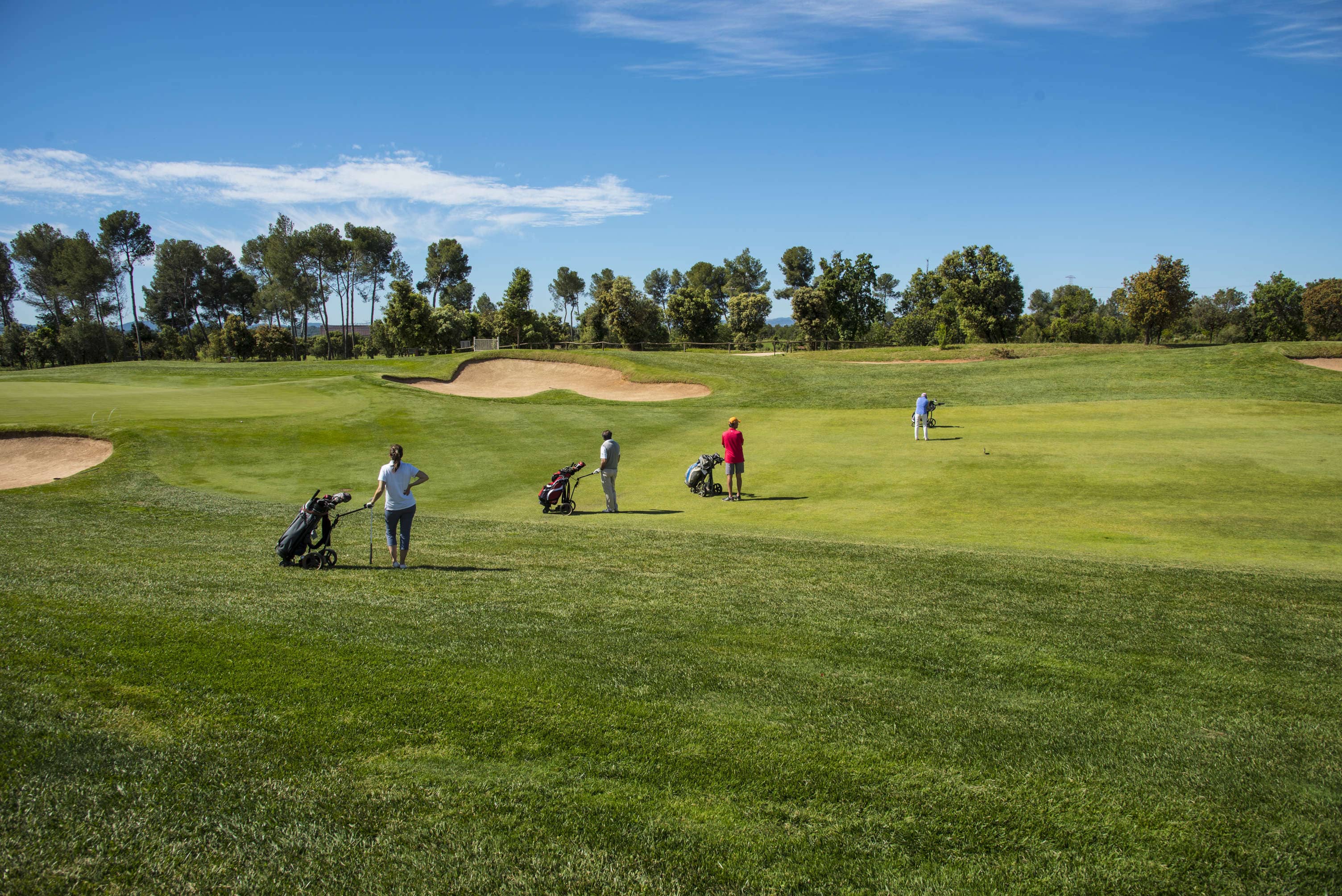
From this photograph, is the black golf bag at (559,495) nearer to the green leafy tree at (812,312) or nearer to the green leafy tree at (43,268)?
the green leafy tree at (812,312)

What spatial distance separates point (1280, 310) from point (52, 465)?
117m

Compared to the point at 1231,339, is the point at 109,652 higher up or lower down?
lower down

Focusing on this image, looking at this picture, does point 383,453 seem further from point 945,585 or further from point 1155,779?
point 1155,779

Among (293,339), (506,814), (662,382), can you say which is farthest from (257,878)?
(293,339)

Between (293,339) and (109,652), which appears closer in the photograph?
(109,652)

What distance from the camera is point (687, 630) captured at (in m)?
8.61

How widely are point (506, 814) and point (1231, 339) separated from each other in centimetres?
11483

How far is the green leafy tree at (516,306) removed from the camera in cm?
9544

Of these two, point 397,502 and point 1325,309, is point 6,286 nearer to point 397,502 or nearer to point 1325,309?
point 397,502

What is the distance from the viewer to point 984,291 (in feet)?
252

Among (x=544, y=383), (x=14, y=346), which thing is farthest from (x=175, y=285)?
(x=544, y=383)

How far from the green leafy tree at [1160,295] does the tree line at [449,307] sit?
0.42 feet

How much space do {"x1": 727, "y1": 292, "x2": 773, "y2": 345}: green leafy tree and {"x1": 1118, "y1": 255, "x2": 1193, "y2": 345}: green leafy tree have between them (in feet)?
139

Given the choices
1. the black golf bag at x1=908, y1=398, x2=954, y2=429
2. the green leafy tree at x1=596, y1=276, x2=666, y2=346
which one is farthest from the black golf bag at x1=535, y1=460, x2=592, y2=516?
the green leafy tree at x1=596, y1=276, x2=666, y2=346
